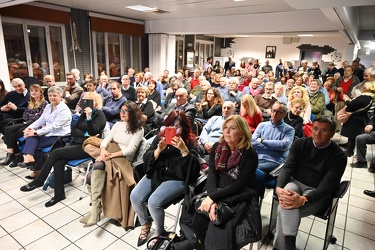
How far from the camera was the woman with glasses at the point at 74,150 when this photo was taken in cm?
269

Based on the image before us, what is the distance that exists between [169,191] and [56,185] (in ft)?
4.81

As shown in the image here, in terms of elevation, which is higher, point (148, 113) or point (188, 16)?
point (188, 16)

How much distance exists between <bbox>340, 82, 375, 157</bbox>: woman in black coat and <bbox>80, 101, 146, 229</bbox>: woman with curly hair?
320 cm

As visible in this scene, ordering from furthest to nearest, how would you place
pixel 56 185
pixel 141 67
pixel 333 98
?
pixel 141 67
pixel 333 98
pixel 56 185

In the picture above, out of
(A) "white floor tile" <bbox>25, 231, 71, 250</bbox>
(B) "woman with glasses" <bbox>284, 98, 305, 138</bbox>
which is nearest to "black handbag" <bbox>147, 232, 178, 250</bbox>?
(A) "white floor tile" <bbox>25, 231, 71, 250</bbox>

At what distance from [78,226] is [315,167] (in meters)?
2.19

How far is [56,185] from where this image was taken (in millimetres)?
2699

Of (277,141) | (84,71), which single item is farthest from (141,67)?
(277,141)

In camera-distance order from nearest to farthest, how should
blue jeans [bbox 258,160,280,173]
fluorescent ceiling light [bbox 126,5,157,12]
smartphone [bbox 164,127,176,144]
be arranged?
smartphone [bbox 164,127,176,144] < blue jeans [bbox 258,160,280,173] < fluorescent ceiling light [bbox 126,5,157,12]

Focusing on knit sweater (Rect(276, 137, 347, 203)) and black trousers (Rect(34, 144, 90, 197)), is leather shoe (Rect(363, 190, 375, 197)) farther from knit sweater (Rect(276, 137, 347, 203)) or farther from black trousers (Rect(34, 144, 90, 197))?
black trousers (Rect(34, 144, 90, 197))

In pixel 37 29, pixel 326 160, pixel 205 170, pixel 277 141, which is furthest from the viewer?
pixel 37 29

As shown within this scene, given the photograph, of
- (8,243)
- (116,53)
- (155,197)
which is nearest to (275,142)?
(155,197)

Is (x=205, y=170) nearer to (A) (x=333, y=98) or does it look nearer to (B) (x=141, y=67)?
(A) (x=333, y=98)

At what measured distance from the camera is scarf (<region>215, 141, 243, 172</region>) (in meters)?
1.81
